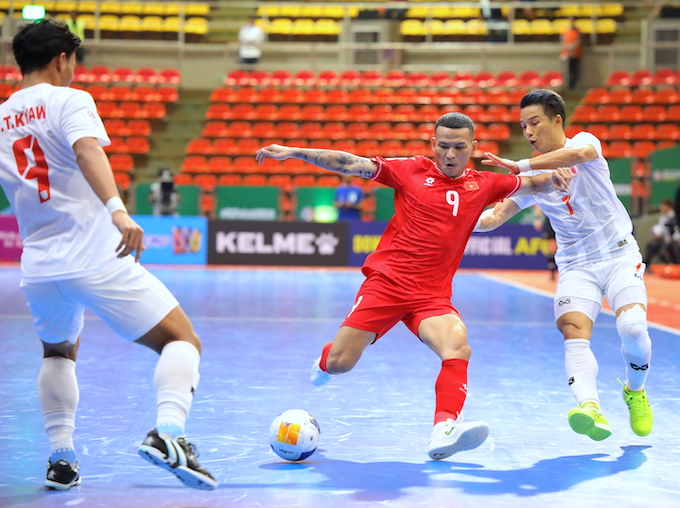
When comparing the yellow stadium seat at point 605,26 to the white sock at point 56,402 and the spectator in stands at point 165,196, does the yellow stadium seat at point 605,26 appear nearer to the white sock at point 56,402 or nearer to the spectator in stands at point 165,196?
the spectator in stands at point 165,196

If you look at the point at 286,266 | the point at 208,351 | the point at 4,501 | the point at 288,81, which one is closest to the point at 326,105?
the point at 288,81

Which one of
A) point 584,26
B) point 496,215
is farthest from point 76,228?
point 584,26

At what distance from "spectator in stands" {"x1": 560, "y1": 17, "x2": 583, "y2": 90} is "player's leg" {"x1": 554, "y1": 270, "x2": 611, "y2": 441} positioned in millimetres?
21382

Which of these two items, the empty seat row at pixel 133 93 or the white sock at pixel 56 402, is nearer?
the white sock at pixel 56 402

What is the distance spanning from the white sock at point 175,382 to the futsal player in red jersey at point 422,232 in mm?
1290

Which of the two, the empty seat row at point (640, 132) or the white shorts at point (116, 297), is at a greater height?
the empty seat row at point (640, 132)

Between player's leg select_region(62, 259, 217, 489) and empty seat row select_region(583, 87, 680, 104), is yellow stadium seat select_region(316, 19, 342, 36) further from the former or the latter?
player's leg select_region(62, 259, 217, 489)

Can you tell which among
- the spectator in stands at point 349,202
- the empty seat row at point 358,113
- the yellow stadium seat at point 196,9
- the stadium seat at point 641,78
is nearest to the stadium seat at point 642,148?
the stadium seat at point 641,78

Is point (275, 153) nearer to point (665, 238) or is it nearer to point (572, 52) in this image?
point (665, 238)

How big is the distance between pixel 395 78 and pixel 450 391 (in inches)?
857

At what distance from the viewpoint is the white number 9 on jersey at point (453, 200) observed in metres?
4.67

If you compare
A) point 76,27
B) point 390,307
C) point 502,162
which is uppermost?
point 76,27

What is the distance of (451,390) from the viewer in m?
4.27

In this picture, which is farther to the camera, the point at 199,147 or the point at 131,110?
the point at 131,110
